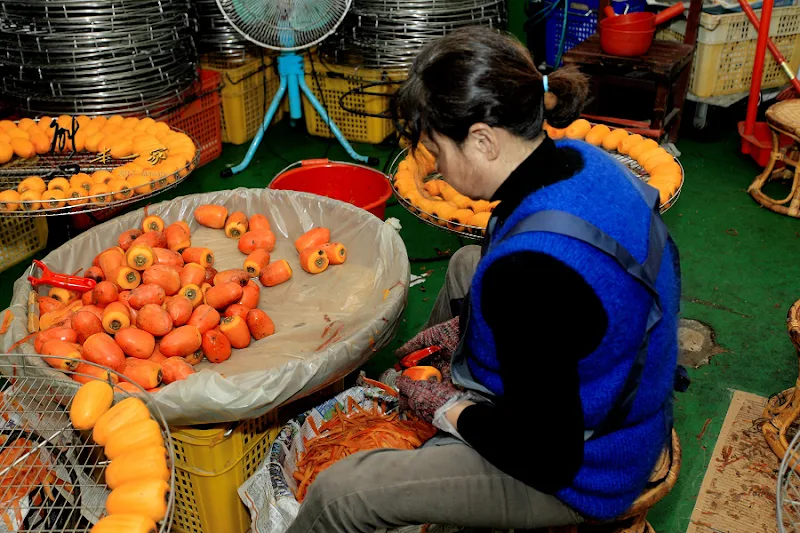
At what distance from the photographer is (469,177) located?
1.81 m

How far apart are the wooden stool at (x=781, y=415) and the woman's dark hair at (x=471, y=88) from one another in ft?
5.31

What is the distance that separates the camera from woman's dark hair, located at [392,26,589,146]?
167 centimetres

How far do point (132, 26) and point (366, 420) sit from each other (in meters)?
2.77

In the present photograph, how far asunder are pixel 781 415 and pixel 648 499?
1384mm

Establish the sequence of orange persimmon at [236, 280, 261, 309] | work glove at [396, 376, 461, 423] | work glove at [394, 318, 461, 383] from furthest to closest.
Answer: orange persimmon at [236, 280, 261, 309], work glove at [394, 318, 461, 383], work glove at [396, 376, 461, 423]

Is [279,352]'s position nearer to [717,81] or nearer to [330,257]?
[330,257]

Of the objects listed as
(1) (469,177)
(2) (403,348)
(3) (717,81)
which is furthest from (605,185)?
(3) (717,81)

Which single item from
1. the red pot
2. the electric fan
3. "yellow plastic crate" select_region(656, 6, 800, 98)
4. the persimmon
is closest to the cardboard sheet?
the persimmon

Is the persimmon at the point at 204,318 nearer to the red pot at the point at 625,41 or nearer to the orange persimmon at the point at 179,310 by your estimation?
the orange persimmon at the point at 179,310

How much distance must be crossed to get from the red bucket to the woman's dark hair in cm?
230

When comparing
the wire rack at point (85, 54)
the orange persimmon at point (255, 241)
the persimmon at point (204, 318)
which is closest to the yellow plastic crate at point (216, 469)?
the persimmon at point (204, 318)

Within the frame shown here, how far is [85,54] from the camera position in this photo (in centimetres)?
393

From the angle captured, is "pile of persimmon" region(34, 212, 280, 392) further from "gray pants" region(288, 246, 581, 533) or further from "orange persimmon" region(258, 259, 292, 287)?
"gray pants" region(288, 246, 581, 533)

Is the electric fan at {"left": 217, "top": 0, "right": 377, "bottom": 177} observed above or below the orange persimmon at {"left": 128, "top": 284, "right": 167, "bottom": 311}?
above
